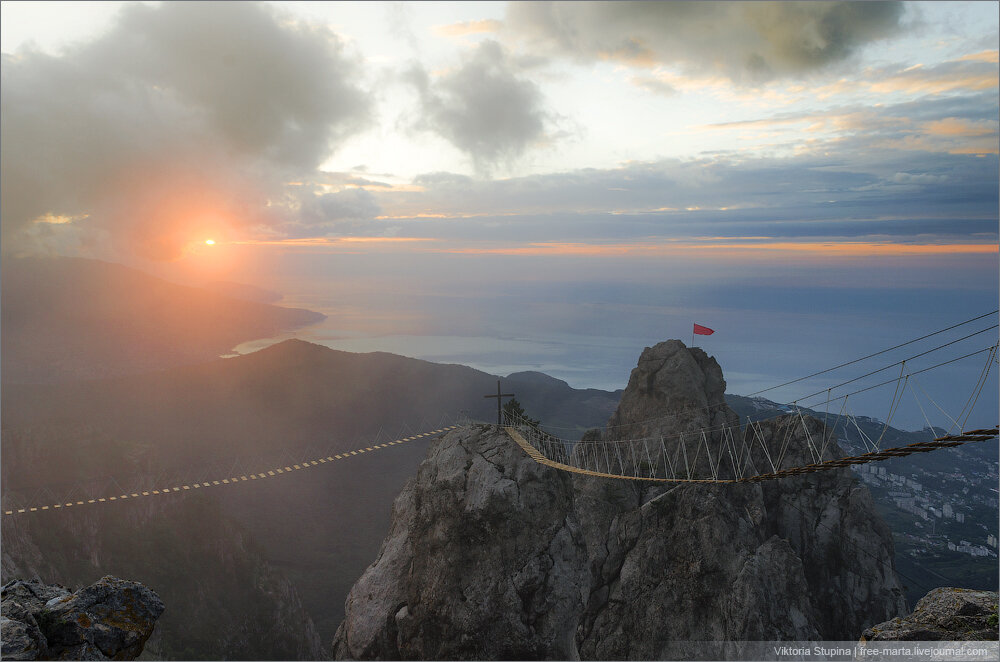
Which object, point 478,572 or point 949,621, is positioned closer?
point 949,621

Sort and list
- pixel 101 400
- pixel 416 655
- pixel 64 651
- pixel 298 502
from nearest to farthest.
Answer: pixel 64 651 < pixel 416 655 < pixel 298 502 < pixel 101 400

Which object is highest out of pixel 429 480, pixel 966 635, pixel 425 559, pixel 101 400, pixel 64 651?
pixel 64 651

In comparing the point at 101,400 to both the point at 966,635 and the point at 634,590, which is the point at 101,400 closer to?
the point at 634,590

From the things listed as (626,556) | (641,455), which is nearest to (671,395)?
(641,455)

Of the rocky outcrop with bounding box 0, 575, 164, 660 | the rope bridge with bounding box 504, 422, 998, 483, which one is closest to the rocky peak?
the rope bridge with bounding box 504, 422, 998, 483

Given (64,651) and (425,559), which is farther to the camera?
(425,559)

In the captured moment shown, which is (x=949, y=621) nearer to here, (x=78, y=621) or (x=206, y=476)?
(x=78, y=621)

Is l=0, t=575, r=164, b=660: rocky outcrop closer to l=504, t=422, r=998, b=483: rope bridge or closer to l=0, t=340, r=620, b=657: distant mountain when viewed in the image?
l=504, t=422, r=998, b=483: rope bridge

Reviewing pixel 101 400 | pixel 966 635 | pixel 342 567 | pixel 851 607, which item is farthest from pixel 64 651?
pixel 101 400
